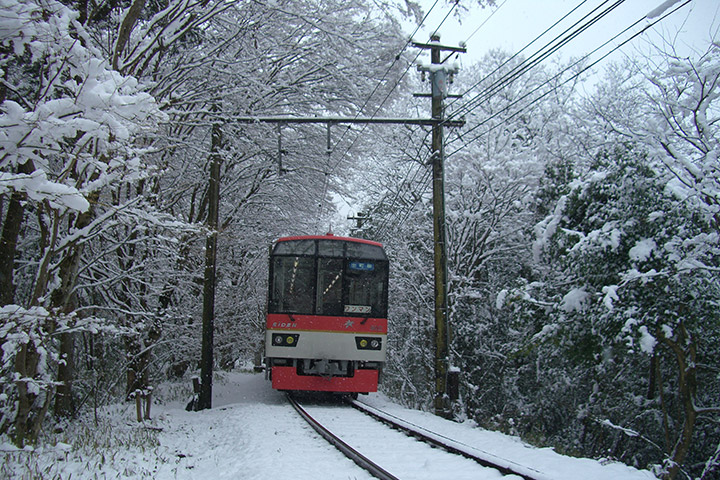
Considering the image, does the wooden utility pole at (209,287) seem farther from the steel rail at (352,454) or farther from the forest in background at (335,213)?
the steel rail at (352,454)

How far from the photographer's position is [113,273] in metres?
10.2

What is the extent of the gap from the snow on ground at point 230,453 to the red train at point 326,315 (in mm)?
1364

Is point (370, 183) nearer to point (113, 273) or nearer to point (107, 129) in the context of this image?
point (113, 273)

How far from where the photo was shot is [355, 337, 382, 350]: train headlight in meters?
11.8

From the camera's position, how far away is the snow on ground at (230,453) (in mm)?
5547

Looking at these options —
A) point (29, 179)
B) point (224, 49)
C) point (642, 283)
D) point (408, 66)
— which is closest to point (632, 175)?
point (642, 283)

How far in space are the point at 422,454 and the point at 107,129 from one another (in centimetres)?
452

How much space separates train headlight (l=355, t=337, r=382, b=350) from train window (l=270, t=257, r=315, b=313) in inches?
45.2

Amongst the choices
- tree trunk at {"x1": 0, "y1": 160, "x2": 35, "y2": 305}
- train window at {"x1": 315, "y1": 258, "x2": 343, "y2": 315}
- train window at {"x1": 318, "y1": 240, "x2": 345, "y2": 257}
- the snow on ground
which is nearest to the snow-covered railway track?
the snow on ground

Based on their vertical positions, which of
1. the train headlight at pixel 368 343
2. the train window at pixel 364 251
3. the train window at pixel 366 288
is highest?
the train window at pixel 364 251


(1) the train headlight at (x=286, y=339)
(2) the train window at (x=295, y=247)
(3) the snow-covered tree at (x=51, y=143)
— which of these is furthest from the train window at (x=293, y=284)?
(3) the snow-covered tree at (x=51, y=143)

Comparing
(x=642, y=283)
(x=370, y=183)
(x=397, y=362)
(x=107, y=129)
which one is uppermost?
(x=370, y=183)

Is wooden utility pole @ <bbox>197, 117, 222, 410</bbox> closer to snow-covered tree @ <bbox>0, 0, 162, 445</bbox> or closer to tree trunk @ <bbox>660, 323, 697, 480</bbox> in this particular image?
snow-covered tree @ <bbox>0, 0, 162, 445</bbox>

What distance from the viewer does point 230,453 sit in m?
7.16
